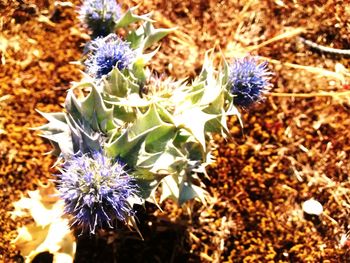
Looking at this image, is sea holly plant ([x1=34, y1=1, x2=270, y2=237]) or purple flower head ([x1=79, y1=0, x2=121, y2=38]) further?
purple flower head ([x1=79, y1=0, x2=121, y2=38])

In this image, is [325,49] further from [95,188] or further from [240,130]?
[95,188]

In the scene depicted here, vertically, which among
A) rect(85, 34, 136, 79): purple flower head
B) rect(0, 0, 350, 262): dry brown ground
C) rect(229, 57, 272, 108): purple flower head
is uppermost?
rect(85, 34, 136, 79): purple flower head

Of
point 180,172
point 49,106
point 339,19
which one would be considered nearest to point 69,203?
point 180,172

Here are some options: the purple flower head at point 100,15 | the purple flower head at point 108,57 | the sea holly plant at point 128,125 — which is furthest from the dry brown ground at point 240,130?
the purple flower head at point 108,57

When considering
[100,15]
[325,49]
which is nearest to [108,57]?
[100,15]

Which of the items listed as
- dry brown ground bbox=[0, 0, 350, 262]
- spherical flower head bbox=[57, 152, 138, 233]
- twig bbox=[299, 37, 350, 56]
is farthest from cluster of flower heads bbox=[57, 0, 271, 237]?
twig bbox=[299, 37, 350, 56]

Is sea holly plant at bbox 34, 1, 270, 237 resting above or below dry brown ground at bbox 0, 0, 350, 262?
above

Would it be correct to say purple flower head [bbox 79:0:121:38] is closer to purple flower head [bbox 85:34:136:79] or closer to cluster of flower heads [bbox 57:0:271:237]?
cluster of flower heads [bbox 57:0:271:237]

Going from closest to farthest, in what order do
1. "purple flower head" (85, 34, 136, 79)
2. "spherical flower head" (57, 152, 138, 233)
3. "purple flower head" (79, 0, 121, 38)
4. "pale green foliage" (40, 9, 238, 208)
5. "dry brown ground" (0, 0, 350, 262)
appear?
1. "spherical flower head" (57, 152, 138, 233)
2. "pale green foliage" (40, 9, 238, 208)
3. "purple flower head" (85, 34, 136, 79)
4. "purple flower head" (79, 0, 121, 38)
5. "dry brown ground" (0, 0, 350, 262)
